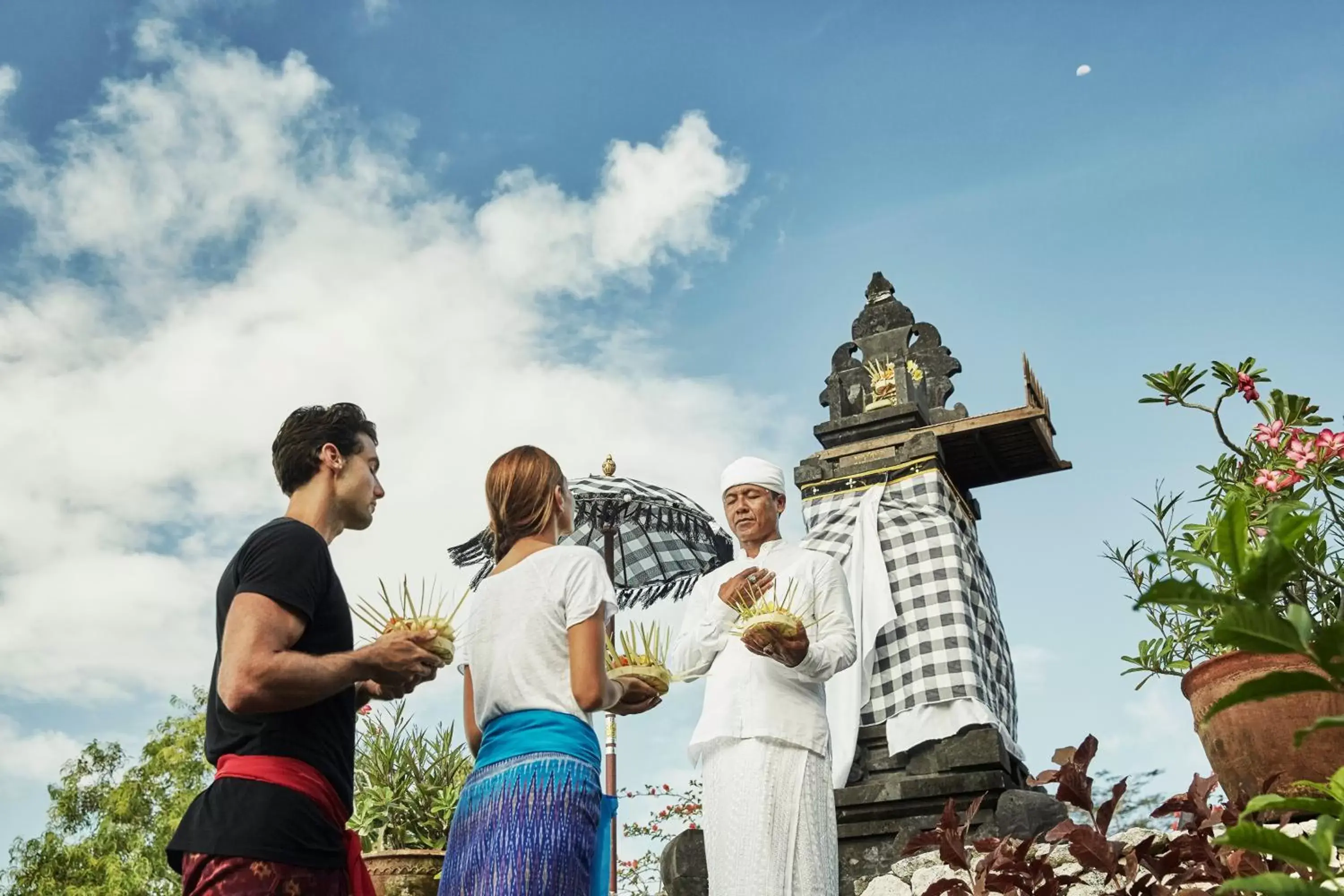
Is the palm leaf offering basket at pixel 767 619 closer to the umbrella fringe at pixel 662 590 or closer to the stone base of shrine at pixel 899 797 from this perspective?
the stone base of shrine at pixel 899 797

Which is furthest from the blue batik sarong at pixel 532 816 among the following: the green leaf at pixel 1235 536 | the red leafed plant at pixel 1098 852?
the green leaf at pixel 1235 536

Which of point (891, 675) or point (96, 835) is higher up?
point (96, 835)

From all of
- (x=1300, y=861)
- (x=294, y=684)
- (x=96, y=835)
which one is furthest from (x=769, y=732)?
(x=96, y=835)

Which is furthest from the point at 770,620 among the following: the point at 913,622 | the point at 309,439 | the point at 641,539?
the point at 641,539

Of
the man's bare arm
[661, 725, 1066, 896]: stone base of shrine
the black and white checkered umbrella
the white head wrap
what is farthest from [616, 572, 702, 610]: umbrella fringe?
the man's bare arm

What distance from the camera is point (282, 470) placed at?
2523 millimetres

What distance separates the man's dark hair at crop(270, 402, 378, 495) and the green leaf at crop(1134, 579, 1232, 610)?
2007 millimetres

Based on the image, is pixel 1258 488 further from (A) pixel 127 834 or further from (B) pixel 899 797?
(A) pixel 127 834

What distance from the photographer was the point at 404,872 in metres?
4.12

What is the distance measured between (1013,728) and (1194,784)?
5450mm

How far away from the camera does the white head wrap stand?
176 inches

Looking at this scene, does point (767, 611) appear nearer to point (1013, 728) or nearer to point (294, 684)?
point (294, 684)

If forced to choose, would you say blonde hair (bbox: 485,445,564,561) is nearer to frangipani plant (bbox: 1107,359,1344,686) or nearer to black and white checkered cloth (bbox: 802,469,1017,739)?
frangipani plant (bbox: 1107,359,1344,686)

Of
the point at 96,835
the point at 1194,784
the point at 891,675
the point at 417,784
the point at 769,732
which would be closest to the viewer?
the point at 1194,784
